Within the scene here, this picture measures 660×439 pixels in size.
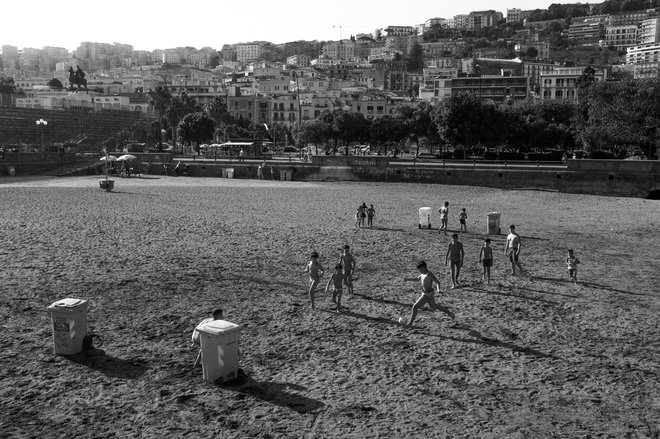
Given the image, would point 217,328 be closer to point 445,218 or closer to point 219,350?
point 219,350

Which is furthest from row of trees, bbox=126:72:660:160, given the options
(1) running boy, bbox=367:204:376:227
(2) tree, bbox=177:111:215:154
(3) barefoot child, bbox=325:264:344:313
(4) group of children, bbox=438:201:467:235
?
(3) barefoot child, bbox=325:264:344:313

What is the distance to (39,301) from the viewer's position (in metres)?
14.4

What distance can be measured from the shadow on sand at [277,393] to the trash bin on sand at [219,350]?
0.19m

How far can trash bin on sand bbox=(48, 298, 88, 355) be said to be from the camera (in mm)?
11055

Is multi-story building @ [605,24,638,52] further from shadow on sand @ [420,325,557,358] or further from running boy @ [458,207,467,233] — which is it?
shadow on sand @ [420,325,557,358]

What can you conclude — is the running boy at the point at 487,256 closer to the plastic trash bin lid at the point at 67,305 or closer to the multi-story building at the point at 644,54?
the plastic trash bin lid at the point at 67,305

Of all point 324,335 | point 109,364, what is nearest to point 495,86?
point 324,335

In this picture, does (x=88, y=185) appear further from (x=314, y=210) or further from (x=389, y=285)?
(x=389, y=285)

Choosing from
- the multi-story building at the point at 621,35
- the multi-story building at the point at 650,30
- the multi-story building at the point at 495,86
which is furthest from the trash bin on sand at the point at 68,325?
→ the multi-story building at the point at 621,35

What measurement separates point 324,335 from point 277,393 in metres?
2.78

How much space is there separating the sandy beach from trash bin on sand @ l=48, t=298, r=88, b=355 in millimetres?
253

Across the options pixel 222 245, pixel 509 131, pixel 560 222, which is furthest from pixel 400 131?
pixel 222 245

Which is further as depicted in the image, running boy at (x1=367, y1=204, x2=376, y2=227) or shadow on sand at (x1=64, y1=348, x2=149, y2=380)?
running boy at (x1=367, y1=204, x2=376, y2=227)

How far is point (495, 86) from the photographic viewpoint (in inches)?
4001
